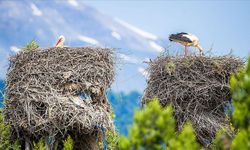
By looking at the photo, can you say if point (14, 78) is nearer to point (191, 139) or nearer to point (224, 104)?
point (224, 104)

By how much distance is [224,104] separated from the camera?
17.2m

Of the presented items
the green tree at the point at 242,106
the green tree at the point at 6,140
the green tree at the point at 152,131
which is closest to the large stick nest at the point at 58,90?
the green tree at the point at 6,140

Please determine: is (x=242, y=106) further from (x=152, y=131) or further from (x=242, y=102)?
(x=152, y=131)

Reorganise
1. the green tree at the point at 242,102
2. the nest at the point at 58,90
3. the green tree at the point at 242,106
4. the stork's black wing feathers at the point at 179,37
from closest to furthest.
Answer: the green tree at the point at 242,106, the green tree at the point at 242,102, the nest at the point at 58,90, the stork's black wing feathers at the point at 179,37

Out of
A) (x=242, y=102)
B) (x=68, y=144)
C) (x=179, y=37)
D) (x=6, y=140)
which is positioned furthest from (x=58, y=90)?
(x=242, y=102)

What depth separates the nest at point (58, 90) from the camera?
53.0 ft

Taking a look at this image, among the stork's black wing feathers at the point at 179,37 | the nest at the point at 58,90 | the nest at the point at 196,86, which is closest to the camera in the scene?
the nest at the point at 58,90

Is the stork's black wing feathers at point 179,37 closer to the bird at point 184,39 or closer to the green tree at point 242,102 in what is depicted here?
the bird at point 184,39

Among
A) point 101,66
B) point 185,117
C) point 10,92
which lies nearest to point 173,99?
point 185,117

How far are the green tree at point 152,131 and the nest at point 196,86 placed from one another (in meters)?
6.40

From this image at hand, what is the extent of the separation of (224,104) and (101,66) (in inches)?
139

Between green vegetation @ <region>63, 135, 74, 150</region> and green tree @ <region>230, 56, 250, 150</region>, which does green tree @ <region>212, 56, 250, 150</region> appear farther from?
green vegetation @ <region>63, 135, 74, 150</region>

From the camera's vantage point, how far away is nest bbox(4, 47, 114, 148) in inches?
636

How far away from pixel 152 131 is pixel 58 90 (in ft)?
21.8
